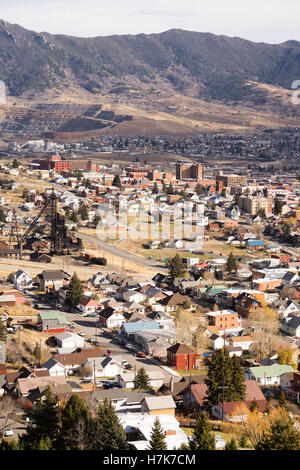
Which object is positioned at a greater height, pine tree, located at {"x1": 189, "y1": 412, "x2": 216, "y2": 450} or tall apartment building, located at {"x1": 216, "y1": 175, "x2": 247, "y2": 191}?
pine tree, located at {"x1": 189, "y1": 412, "x2": 216, "y2": 450}

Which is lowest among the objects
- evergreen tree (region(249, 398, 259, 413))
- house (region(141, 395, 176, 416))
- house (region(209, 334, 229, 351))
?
house (region(209, 334, 229, 351))

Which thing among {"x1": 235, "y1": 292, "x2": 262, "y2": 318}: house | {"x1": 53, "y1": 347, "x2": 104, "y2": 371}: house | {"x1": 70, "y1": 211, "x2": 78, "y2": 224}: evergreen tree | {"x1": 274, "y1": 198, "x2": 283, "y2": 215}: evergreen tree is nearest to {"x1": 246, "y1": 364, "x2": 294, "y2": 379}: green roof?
{"x1": 53, "y1": 347, "x2": 104, "y2": 371}: house

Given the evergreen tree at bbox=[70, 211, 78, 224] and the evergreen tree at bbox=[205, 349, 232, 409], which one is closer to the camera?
the evergreen tree at bbox=[205, 349, 232, 409]

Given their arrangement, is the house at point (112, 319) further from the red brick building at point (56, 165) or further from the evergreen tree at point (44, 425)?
the red brick building at point (56, 165)

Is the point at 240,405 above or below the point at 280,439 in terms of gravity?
below

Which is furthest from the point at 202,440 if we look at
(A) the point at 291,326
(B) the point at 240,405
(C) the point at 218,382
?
(A) the point at 291,326

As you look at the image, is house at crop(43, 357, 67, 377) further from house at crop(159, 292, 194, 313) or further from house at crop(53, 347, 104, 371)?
house at crop(159, 292, 194, 313)

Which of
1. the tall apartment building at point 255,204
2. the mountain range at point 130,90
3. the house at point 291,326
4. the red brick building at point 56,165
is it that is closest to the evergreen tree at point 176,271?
the house at point 291,326

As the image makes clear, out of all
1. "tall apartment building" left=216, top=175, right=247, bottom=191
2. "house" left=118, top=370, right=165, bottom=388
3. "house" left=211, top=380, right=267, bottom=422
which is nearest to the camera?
"house" left=211, top=380, right=267, bottom=422

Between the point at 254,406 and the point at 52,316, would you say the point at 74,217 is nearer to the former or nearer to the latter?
the point at 52,316
